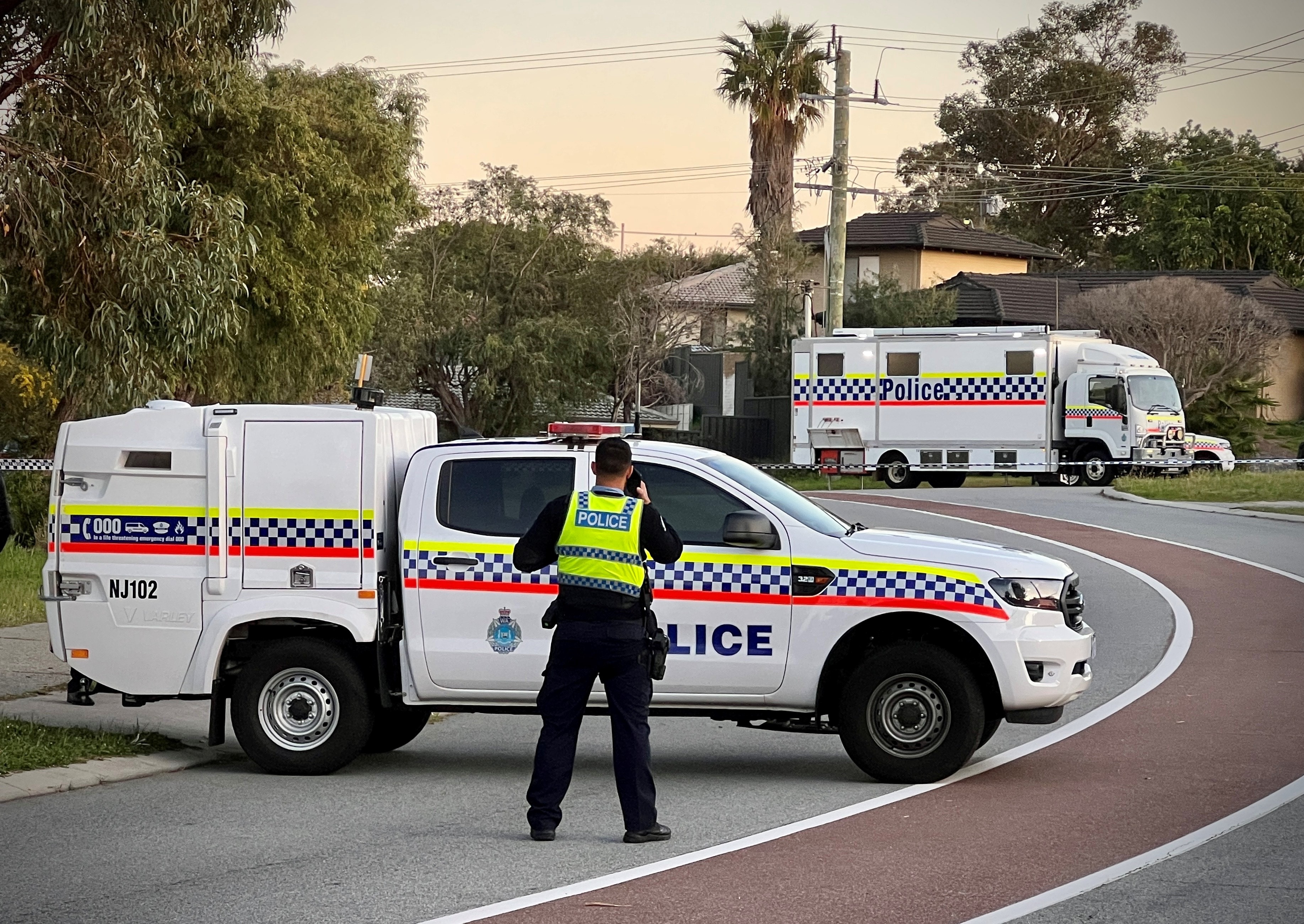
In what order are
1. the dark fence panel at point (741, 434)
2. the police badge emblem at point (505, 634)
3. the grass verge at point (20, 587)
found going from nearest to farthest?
1. the police badge emblem at point (505, 634)
2. the grass verge at point (20, 587)
3. the dark fence panel at point (741, 434)

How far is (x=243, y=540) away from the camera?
30.5 feet

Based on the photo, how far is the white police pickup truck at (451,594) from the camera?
8.73 meters

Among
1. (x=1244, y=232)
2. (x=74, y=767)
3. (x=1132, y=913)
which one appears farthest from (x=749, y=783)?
(x=1244, y=232)

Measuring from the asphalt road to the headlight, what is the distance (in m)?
1.23

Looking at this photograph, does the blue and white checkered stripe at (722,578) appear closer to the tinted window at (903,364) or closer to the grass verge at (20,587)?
the grass verge at (20,587)

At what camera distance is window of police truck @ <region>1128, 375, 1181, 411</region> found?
35.4 m

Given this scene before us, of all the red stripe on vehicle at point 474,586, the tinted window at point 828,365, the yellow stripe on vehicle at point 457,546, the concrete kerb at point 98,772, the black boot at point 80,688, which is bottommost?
the concrete kerb at point 98,772

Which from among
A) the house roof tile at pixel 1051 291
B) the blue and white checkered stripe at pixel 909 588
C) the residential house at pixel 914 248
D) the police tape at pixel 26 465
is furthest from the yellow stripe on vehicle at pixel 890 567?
the residential house at pixel 914 248

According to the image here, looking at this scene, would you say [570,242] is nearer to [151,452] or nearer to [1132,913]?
[151,452]

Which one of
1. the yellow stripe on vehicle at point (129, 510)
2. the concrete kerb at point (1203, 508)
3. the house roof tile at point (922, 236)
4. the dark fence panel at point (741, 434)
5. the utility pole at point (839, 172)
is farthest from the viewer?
the house roof tile at point (922, 236)

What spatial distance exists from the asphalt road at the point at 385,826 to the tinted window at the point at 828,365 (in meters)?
26.4

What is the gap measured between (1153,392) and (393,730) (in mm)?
28511

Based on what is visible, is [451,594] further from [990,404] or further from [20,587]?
[990,404]

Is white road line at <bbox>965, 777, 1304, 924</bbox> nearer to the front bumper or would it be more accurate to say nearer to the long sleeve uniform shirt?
the front bumper
